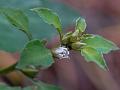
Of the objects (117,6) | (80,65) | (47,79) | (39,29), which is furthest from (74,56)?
(39,29)

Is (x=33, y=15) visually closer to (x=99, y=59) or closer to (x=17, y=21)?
(x=17, y=21)

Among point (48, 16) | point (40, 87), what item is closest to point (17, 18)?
point (48, 16)

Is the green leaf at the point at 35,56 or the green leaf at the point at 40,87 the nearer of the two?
the green leaf at the point at 35,56

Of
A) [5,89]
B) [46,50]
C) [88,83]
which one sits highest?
[46,50]

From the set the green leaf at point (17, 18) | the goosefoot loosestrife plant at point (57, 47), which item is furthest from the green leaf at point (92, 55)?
the green leaf at point (17, 18)

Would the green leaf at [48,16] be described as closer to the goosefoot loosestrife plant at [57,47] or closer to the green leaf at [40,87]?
the goosefoot loosestrife plant at [57,47]

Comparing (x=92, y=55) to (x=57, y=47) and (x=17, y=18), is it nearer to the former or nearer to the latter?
(x=57, y=47)
